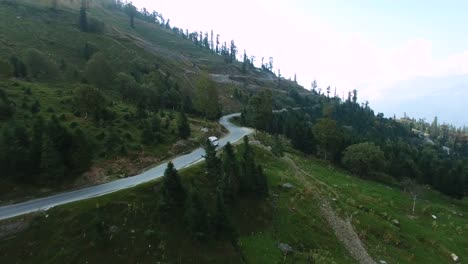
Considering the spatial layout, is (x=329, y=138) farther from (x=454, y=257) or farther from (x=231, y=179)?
(x=231, y=179)

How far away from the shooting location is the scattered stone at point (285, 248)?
3988cm

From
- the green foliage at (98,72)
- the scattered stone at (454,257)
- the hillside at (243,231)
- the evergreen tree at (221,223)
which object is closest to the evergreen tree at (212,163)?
the hillside at (243,231)

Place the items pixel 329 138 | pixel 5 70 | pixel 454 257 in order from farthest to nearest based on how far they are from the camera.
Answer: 1. pixel 329 138
2. pixel 5 70
3. pixel 454 257

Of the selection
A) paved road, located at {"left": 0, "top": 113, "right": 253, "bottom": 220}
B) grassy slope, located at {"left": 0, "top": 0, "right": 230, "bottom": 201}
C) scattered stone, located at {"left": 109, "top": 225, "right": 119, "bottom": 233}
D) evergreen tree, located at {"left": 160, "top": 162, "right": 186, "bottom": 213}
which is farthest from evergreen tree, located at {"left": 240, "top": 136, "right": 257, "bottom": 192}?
grassy slope, located at {"left": 0, "top": 0, "right": 230, "bottom": 201}

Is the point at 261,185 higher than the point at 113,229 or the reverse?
higher

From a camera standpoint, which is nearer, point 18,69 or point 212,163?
point 212,163

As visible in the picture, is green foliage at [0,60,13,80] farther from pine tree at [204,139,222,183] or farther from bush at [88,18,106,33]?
bush at [88,18,106,33]

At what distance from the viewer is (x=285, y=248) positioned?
40.2 m

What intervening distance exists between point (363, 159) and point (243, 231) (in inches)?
2456

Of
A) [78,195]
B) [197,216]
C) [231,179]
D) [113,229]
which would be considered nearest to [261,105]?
[231,179]

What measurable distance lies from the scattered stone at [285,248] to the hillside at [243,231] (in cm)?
64

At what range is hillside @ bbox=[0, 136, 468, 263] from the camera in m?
35.0

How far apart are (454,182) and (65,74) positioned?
128868 millimetres

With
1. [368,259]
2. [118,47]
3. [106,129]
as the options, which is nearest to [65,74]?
[118,47]
